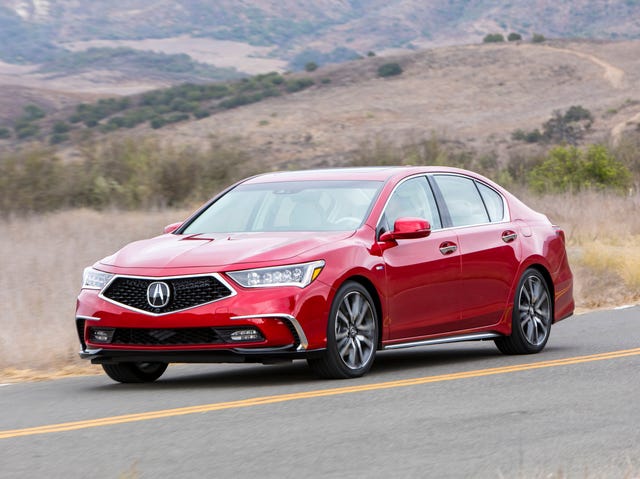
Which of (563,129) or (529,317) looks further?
(563,129)

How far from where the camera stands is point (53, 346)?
11664mm

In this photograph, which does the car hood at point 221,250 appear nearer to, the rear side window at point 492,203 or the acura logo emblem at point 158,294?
the acura logo emblem at point 158,294

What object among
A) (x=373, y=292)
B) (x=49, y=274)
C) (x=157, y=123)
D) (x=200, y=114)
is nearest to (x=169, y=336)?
(x=373, y=292)

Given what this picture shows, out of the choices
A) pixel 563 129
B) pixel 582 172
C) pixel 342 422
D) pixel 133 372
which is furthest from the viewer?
pixel 563 129

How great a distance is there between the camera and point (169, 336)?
28.9 ft

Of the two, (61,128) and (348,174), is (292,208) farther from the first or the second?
(61,128)

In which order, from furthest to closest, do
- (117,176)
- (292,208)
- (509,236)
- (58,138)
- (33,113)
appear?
(33,113) < (58,138) < (117,176) < (509,236) < (292,208)

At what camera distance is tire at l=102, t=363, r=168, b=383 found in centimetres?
962

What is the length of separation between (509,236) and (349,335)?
2.41 meters

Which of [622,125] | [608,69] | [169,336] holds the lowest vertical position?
[622,125]

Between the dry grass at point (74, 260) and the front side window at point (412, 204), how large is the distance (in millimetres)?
2957

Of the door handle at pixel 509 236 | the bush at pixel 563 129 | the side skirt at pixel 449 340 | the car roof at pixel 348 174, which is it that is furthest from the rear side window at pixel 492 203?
the bush at pixel 563 129

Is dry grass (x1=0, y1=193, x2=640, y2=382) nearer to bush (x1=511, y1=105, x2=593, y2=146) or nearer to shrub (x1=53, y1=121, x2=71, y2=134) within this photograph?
bush (x1=511, y1=105, x2=593, y2=146)

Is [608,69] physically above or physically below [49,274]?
above
